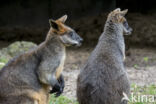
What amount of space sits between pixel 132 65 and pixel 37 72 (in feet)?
18.8

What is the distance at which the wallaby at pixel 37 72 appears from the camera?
5004 millimetres

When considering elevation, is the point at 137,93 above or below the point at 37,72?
below

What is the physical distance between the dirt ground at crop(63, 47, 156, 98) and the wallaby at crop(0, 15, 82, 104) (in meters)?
2.02

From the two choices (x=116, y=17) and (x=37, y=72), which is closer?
(x=37, y=72)

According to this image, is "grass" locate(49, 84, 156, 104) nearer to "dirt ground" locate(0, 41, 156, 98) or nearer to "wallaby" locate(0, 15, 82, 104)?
"dirt ground" locate(0, 41, 156, 98)

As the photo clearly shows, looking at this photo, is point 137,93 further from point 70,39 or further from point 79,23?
point 79,23

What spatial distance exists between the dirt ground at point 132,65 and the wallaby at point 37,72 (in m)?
2.02

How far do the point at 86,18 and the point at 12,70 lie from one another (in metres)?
10.7

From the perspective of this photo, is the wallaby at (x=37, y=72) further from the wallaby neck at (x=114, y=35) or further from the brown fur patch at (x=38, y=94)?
the wallaby neck at (x=114, y=35)

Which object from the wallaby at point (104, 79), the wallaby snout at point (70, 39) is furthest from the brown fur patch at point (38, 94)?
the wallaby snout at point (70, 39)

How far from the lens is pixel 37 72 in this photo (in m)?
5.23

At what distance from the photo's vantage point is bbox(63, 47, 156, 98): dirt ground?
317 inches

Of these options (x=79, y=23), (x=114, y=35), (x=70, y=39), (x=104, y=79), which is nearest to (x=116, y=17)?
(x=114, y=35)

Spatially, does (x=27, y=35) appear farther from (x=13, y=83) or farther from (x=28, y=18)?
(x=13, y=83)
